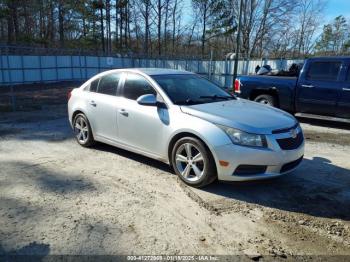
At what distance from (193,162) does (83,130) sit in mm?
2832

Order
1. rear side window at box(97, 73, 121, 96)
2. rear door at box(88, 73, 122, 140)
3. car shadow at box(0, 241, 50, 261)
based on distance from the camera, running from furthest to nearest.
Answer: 1. rear side window at box(97, 73, 121, 96)
2. rear door at box(88, 73, 122, 140)
3. car shadow at box(0, 241, 50, 261)

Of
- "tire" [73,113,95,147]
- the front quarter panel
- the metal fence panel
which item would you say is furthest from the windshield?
the metal fence panel

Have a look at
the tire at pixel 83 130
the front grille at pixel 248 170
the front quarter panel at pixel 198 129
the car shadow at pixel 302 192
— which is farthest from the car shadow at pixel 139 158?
the front grille at pixel 248 170

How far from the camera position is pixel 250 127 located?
13.9 feet

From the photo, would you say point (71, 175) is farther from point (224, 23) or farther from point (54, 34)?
point (224, 23)

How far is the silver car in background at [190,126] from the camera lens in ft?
13.9

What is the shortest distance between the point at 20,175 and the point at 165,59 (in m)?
27.0

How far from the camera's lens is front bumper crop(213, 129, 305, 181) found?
13.7 feet

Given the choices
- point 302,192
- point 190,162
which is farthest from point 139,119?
point 302,192

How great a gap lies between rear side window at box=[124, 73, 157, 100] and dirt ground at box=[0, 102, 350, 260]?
1.14 meters

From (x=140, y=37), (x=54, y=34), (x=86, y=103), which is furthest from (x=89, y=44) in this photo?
(x=86, y=103)

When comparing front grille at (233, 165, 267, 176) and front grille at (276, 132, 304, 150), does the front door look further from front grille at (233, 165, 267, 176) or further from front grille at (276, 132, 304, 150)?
front grille at (276, 132, 304, 150)

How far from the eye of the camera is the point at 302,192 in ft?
15.0

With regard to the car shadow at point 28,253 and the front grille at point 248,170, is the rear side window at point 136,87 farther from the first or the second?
the car shadow at point 28,253
